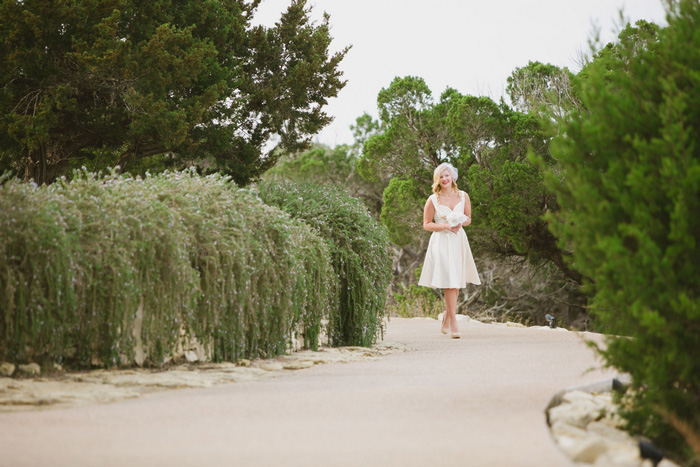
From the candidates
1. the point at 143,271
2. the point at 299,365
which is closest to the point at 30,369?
the point at 143,271

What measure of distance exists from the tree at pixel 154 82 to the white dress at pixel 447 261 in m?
5.61

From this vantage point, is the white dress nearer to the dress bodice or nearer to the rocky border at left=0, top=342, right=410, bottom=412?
the dress bodice

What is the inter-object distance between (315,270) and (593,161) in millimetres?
3671

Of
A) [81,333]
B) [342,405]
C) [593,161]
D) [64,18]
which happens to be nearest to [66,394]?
[81,333]

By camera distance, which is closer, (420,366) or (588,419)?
(588,419)

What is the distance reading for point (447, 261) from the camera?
367 inches

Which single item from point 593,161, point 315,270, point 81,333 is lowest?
point 81,333

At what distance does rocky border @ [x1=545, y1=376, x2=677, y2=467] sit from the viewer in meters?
3.23

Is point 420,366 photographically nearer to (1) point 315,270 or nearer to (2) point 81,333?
(1) point 315,270

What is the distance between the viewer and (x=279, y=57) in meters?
17.4

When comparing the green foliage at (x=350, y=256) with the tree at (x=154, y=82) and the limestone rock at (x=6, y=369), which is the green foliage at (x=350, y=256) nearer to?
the limestone rock at (x=6, y=369)

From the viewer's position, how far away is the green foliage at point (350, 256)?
25.6ft

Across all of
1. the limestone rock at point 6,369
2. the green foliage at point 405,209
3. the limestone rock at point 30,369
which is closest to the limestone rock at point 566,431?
the limestone rock at point 30,369

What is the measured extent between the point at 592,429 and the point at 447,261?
5.36 meters
